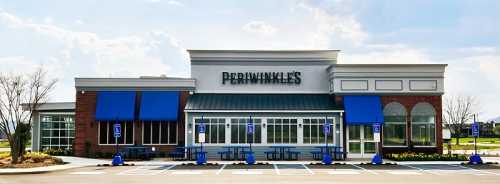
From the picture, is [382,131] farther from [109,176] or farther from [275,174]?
[109,176]

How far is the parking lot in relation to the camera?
24.5 meters

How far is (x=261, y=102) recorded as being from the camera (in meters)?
42.5

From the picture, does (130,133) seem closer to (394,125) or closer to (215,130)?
(215,130)

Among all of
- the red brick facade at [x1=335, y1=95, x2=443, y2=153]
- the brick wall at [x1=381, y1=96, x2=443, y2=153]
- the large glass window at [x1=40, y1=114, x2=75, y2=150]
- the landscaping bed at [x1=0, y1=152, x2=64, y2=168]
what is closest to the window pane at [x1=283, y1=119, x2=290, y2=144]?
the red brick facade at [x1=335, y1=95, x2=443, y2=153]

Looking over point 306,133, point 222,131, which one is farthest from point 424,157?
point 222,131

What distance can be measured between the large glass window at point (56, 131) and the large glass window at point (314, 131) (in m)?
18.4

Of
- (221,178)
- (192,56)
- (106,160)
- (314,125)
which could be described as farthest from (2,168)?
(314,125)

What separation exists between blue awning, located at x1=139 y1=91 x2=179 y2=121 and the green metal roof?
1018 mm

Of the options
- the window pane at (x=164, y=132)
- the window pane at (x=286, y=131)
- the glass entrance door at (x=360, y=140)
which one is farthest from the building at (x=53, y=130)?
the glass entrance door at (x=360, y=140)

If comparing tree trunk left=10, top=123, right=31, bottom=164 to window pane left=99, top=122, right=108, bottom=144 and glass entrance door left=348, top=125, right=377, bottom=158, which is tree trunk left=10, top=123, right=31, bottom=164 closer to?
window pane left=99, top=122, right=108, bottom=144

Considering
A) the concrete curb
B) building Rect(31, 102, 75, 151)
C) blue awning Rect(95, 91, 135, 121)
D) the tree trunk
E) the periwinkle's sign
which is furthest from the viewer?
building Rect(31, 102, 75, 151)

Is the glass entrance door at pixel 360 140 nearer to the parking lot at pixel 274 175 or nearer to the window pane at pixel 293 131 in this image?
the window pane at pixel 293 131

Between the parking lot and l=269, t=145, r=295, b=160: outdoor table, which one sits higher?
l=269, t=145, r=295, b=160: outdoor table

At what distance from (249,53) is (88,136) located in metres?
12.6
